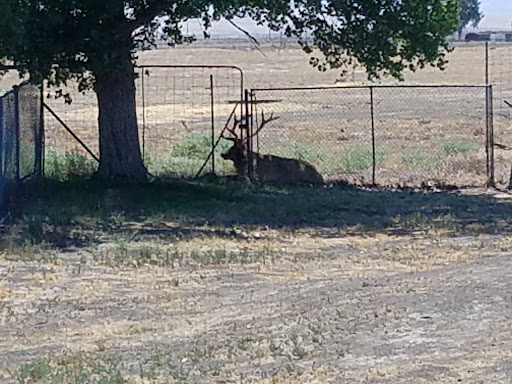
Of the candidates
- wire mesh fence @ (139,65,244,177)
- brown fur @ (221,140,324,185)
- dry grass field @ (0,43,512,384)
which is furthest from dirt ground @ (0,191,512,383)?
brown fur @ (221,140,324,185)

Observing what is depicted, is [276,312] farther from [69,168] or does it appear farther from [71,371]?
[69,168]

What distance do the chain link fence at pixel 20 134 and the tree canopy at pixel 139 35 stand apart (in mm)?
622

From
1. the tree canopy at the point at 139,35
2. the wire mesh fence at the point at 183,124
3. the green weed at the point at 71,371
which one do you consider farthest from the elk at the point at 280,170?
the green weed at the point at 71,371

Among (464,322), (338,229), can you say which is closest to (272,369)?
(464,322)

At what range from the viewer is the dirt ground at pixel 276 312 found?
7926 millimetres

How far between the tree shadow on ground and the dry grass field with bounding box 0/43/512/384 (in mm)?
43

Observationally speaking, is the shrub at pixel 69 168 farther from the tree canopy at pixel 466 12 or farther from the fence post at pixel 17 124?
the tree canopy at pixel 466 12

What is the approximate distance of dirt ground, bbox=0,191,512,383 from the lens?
26.0ft

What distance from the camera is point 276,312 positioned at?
9914mm

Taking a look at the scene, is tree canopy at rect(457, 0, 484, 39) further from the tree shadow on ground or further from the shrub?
the shrub

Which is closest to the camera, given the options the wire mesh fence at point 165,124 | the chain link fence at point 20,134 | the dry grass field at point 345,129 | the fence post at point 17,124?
the chain link fence at point 20,134

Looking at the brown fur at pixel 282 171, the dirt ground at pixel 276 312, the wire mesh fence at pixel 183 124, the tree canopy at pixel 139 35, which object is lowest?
the dirt ground at pixel 276 312

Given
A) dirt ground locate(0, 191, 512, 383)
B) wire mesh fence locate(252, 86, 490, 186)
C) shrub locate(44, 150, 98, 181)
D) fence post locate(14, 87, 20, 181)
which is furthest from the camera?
wire mesh fence locate(252, 86, 490, 186)

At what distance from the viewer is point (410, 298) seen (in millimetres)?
10023
